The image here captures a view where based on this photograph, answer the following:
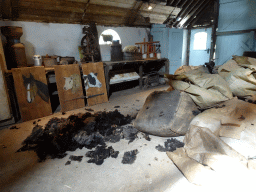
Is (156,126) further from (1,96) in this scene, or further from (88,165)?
(1,96)

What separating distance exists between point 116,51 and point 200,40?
18.0 ft

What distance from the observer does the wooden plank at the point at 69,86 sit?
383 cm

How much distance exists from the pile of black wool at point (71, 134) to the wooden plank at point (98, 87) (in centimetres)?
100

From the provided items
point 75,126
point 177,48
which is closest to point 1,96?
point 75,126

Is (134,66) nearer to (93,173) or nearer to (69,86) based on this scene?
(69,86)

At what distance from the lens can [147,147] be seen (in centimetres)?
247

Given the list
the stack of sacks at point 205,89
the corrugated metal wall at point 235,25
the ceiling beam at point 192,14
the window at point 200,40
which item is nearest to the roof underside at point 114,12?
the ceiling beam at point 192,14

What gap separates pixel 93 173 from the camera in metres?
1.97

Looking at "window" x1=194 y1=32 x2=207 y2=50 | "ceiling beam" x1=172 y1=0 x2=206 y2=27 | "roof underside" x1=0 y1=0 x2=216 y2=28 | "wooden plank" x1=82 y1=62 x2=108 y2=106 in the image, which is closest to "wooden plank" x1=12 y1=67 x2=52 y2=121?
"wooden plank" x1=82 y1=62 x2=108 y2=106

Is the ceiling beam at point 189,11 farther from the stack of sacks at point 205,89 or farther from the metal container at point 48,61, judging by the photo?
the metal container at point 48,61

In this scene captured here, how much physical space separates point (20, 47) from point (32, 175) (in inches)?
116

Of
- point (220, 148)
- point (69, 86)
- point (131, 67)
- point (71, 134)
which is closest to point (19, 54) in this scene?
point (69, 86)

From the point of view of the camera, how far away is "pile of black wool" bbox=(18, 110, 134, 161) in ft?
8.09

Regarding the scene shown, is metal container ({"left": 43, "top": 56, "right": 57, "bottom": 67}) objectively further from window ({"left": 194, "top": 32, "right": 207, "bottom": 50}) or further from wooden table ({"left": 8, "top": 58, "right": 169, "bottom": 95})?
window ({"left": 194, "top": 32, "right": 207, "bottom": 50})
